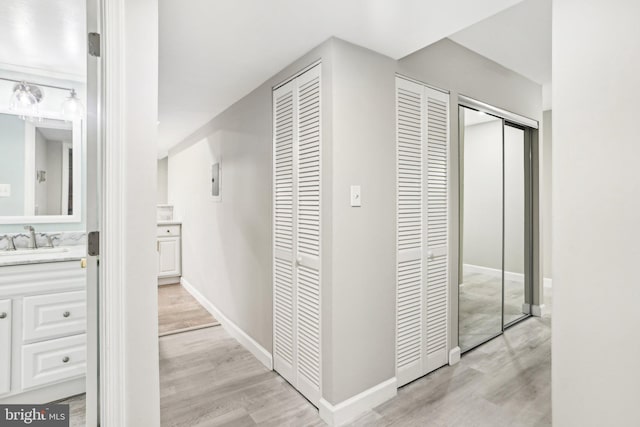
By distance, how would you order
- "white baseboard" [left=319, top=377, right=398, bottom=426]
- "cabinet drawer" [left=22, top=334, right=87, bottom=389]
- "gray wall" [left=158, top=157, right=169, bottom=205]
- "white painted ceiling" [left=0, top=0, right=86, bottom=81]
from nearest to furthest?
"white painted ceiling" [left=0, top=0, right=86, bottom=81], "white baseboard" [left=319, top=377, right=398, bottom=426], "cabinet drawer" [left=22, top=334, right=87, bottom=389], "gray wall" [left=158, top=157, right=169, bottom=205]

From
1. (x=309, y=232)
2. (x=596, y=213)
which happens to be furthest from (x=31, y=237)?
(x=596, y=213)

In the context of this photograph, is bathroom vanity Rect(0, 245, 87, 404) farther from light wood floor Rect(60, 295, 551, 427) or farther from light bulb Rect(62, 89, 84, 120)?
light bulb Rect(62, 89, 84, 120)

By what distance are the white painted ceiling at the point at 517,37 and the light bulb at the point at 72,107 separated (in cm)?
298

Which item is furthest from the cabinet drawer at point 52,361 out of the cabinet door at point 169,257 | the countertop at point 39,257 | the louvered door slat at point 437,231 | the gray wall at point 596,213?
the cabinet door at point 169,257

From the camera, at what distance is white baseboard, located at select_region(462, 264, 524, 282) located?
281 cm

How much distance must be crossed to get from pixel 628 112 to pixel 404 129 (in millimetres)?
1285

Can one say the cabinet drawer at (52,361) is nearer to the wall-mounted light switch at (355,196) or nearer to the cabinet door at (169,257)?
the wall-mounted light switch at (355,196)

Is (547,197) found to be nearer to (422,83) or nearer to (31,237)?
(422,83)

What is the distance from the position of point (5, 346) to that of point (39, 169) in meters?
1.25

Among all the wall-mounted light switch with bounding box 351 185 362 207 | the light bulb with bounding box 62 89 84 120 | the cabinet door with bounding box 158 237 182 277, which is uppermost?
the light bulb with bounding box 62 89 84 120

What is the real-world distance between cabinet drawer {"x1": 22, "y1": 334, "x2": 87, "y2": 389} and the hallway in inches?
23.0

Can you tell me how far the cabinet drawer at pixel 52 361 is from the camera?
2029mm

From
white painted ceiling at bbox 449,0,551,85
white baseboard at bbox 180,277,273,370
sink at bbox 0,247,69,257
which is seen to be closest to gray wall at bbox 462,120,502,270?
white painted ceiling at bbox 449,0,551,85

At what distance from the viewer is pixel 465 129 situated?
2785 mm
